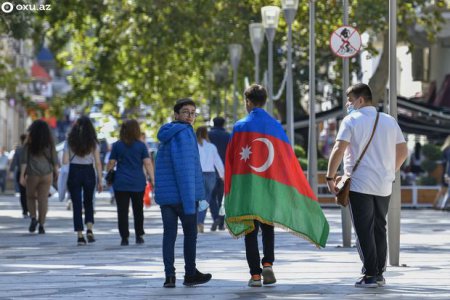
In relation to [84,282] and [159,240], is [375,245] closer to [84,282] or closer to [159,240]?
[84,282]

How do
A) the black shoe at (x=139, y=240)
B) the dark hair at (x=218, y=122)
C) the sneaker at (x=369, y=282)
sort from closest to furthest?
the sneaker at (x=369, y=282), the black shoe at (x=139, y=240), the dark hair at (x=218, y=122)

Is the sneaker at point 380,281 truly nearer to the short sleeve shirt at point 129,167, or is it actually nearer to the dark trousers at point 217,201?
the short sleeve shirt at point 129,167

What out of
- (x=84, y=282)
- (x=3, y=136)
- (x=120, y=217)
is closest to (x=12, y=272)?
(x=84, y=282)

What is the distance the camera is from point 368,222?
1423 cm

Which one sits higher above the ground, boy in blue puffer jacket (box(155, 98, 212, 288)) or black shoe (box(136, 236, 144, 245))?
boy in blue puffer jacket (box(155, 98, 212, 288))

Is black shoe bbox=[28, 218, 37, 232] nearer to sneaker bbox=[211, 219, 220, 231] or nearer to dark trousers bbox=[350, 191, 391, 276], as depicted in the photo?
sneaker bbox=[211, 219, 220, 231]

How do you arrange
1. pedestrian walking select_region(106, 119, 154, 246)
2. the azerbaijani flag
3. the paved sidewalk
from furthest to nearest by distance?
pedestrian walking select_region(106, 119, 154, 246)
the azerbaijani flag
the paved sidewalk

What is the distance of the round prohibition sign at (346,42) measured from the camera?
22.2 meters

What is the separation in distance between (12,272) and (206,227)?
37.9 ft

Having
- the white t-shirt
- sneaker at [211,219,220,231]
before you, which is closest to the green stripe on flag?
the white t-shirt

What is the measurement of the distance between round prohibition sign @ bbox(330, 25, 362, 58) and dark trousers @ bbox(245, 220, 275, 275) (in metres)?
7.72

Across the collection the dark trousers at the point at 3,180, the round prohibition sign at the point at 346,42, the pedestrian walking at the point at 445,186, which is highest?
the round prohibition sign at the point at 346,42

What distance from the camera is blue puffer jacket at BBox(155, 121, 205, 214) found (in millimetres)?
14688

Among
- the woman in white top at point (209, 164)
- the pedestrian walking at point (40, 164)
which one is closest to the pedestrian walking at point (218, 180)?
the woman in white top at point (209, 164)
